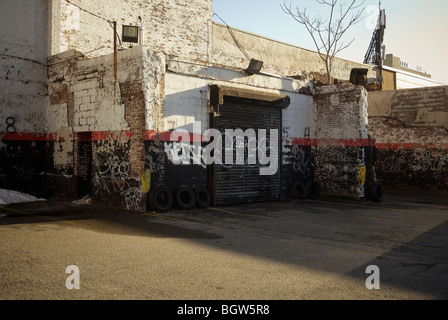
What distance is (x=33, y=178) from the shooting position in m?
14.0

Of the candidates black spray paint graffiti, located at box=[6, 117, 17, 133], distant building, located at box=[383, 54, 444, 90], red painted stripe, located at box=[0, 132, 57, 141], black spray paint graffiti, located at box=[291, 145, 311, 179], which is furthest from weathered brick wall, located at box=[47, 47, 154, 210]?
distant building, located at box=[383, 54, 444, 90]

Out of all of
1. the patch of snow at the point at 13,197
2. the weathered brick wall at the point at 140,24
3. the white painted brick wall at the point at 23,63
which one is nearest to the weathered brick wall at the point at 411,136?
the weathered brick wall at the point at 140,24

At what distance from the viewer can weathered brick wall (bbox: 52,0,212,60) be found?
567 inches

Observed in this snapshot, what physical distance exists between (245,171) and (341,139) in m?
3.88

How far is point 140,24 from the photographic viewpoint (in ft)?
53.5

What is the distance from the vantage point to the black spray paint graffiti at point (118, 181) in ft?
35.7

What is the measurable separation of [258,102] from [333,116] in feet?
10.6

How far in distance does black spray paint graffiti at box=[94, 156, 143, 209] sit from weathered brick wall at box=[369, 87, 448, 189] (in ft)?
42.8

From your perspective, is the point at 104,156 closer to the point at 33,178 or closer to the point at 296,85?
the point at 33,178

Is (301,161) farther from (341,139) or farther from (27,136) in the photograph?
(27,136)

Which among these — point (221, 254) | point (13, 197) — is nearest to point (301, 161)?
point (221, 254)

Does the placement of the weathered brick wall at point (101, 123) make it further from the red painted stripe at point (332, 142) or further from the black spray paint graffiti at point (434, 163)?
the black spray paint graffiti at point (434, 163)
